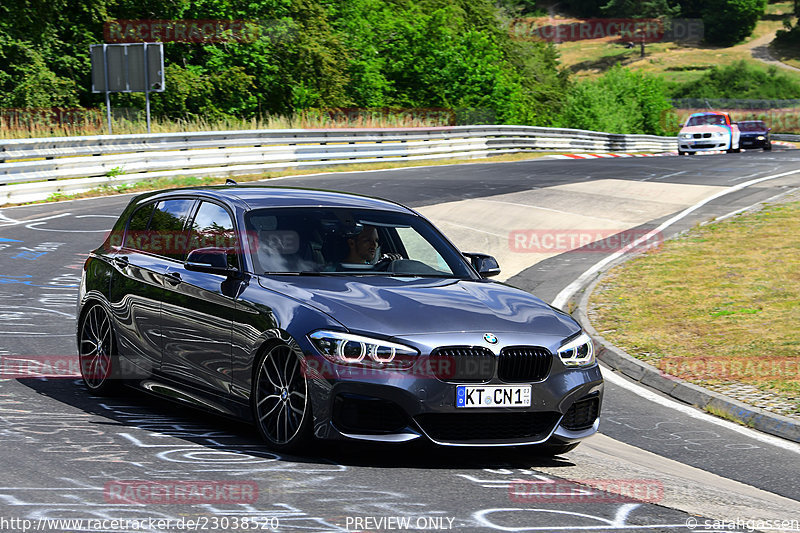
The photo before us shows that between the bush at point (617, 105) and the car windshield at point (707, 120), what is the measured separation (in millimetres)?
27167

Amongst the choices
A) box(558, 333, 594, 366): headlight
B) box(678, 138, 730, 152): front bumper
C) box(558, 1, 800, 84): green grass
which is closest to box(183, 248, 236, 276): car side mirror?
box(558, 333, 594, 366): headlight

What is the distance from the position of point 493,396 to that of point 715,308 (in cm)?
744

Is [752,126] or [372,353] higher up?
[372,353]

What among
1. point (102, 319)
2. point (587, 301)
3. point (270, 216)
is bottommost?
point (587, 301)

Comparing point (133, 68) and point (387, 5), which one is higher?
point (387, 5)

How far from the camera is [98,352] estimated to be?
28.2 ft

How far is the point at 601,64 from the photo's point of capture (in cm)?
16875

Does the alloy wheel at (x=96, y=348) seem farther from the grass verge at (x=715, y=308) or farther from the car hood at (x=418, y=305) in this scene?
the grass verge at (x=715, y=308)

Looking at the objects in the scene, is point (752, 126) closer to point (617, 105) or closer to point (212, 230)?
point (617, 105)

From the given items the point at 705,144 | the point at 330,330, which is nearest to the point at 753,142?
the point at 705,144

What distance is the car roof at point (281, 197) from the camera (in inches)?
303

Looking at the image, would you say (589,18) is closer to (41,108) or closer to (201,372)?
(41,108)

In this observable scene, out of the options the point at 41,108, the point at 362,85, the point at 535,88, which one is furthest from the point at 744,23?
the point at 41,108

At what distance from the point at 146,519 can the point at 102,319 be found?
389cm
